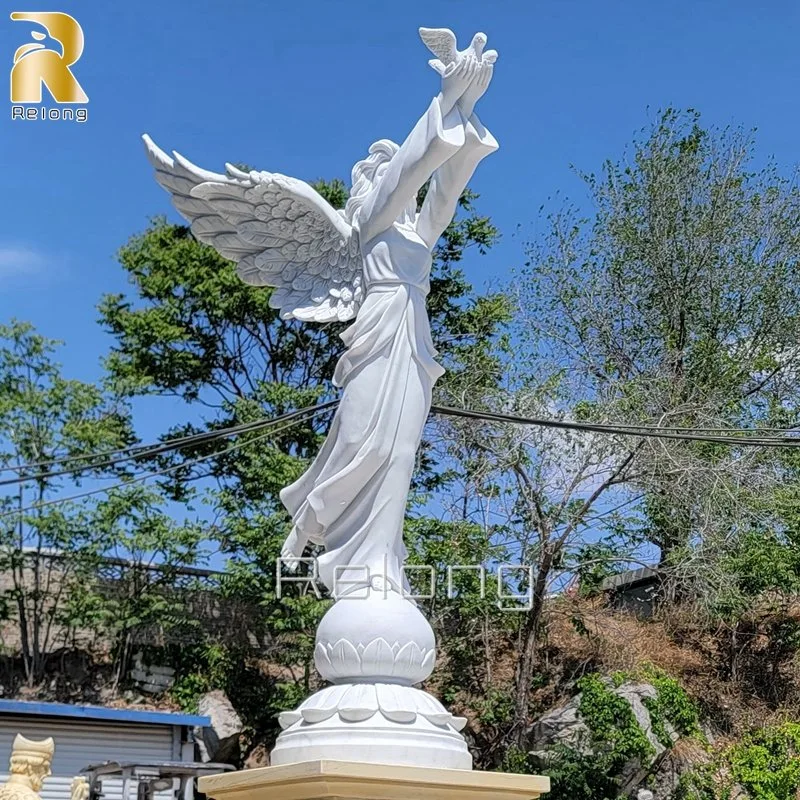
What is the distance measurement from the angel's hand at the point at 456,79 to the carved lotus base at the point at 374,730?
8.04 ft

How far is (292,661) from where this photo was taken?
43.9 feet

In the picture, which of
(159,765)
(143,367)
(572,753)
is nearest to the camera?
(159,765)

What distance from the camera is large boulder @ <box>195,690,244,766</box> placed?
13836mm

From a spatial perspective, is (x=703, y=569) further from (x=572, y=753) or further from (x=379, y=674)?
(x=379, y=674)

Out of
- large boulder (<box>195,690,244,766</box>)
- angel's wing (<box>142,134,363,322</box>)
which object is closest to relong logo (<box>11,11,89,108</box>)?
angel's wing (<box>142,134,363,322</box>)

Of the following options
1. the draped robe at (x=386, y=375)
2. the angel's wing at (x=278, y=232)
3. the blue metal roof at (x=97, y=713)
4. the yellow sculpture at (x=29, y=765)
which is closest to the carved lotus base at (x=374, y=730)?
the draped robe at (x=386, y=375)

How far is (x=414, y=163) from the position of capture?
5.00m

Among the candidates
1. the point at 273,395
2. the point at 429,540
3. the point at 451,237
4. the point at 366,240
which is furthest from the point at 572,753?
the point at 366,240

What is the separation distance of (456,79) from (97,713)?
7991 mm

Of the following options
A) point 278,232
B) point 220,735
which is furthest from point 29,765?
point 220,735

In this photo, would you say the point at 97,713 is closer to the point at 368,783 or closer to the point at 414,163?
the point at 368,783

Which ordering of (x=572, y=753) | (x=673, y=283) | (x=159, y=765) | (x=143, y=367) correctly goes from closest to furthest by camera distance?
(x=159, y=765), (x=572, y=753), (x=143, y=367), (x=673, y=283)

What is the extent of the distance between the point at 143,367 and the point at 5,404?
2.02 meters

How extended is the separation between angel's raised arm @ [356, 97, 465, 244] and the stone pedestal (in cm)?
241
